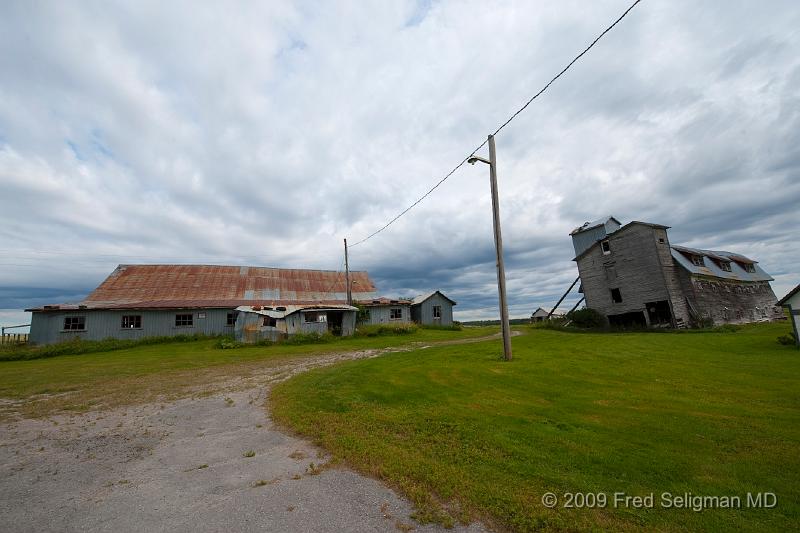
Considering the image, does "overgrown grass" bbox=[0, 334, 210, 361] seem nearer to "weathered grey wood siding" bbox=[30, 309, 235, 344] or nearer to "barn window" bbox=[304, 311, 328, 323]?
"weathered grey wood siding" bbox=[30, 309, 235, 344]

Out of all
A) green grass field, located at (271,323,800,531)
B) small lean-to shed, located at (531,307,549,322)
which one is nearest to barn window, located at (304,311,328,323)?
green grass field, located at (271,323,800,531)

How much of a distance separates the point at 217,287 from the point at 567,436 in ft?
134

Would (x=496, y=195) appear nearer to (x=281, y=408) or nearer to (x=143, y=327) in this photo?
(x=281, y=408)

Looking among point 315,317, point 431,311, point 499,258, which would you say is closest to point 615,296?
point 431,311

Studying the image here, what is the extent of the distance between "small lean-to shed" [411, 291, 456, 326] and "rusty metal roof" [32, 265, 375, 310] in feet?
22.4

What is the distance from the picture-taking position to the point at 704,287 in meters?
32.0

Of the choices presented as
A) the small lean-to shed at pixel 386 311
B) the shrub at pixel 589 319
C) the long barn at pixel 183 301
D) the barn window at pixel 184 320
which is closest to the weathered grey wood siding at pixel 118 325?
the long barn at pixel 183 301

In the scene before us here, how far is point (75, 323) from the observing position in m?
29.9

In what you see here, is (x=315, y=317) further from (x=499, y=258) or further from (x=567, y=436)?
(x=567, y=436)

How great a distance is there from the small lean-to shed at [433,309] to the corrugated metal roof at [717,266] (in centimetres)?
2262

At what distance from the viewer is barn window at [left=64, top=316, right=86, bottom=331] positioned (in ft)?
96.9

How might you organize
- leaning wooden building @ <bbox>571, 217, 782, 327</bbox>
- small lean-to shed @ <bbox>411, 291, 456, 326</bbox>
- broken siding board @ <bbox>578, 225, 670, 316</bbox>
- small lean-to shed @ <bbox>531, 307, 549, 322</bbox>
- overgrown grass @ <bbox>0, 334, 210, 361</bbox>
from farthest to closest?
small lean-to shed @ <bbox>531, 307, 549, 322</bbox> < small lean-to shed @ <bbox>411, 291, 456, 326</bbox> < broken siding board @ <bbox>578, 225, 670, 316</bbox> < leaning wooden building @ <bbox>571, 217, 782, 327</bbox> < overgrown grass @ <bbox>0, 334, 210, 361</bbox>

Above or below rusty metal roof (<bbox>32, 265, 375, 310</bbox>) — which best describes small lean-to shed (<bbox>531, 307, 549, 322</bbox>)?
below

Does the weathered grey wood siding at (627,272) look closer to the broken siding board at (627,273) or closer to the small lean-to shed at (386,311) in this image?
the broken siding board at (627,273)
